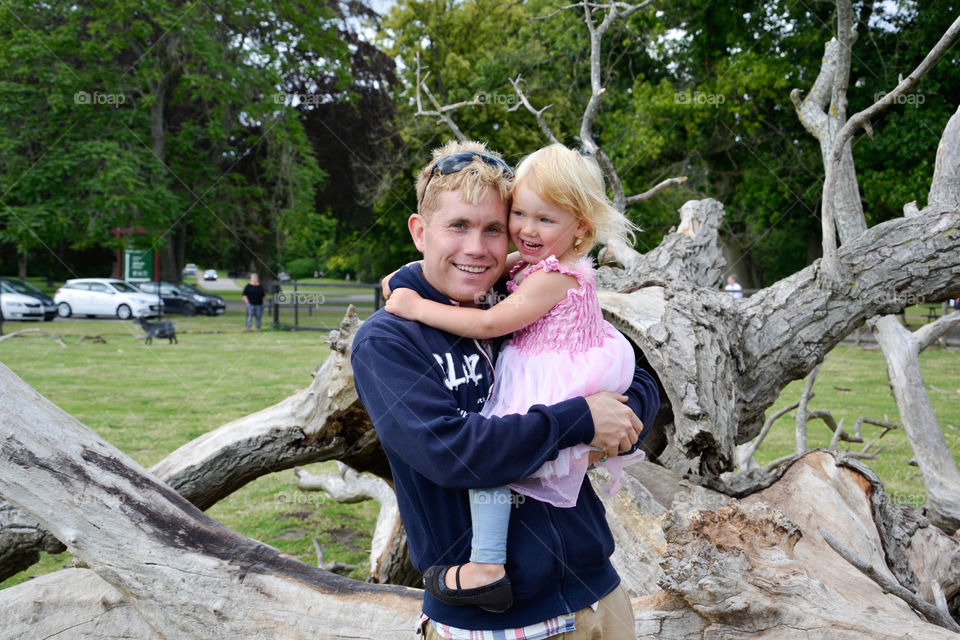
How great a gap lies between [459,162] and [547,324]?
439mm

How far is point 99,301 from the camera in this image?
22188 millimetres

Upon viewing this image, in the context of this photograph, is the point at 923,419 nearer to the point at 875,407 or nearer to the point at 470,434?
the point at 470,434

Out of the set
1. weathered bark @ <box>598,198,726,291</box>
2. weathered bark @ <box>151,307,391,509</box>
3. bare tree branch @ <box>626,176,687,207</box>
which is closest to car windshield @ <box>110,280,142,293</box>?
bare tree branch @ <box>626,176,687,207</box>

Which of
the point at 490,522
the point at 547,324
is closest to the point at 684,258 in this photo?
the point at 547,324

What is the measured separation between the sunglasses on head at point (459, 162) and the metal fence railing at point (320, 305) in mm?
18316

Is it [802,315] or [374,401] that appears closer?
[374,401]

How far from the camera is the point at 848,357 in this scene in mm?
15820

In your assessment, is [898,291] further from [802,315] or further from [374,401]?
[374,401]

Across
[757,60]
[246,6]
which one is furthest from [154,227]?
[757,60]

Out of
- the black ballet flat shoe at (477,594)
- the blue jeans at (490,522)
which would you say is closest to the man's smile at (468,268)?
the blue jeans at (490,522)

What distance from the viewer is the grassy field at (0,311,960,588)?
567 cm

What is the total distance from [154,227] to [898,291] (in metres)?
21.5

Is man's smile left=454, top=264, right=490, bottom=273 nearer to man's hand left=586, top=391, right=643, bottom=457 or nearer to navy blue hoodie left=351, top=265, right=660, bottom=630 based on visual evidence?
navy blue hoodie left=351, top=265, right=660, bottom=630

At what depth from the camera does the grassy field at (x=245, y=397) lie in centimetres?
567
